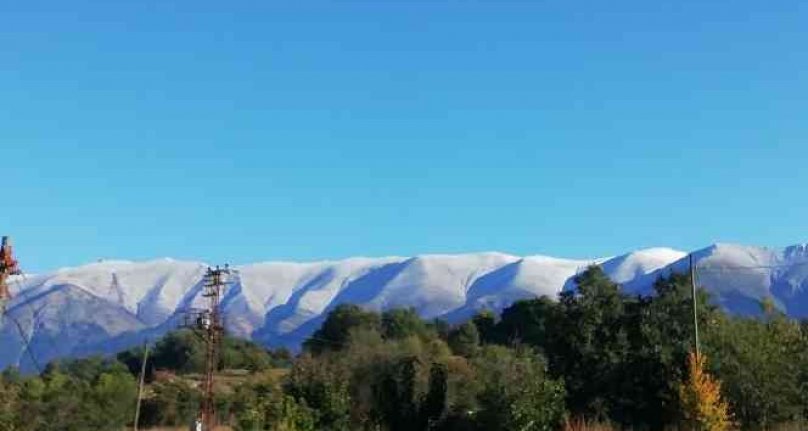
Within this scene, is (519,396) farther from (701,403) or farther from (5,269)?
(5,269)

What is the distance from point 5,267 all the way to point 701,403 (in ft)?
82.9

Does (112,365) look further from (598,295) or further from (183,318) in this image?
(598,295)

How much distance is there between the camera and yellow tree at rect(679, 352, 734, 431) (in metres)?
33.3

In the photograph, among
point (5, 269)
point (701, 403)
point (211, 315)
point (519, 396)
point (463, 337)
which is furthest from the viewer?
point (463, 337)

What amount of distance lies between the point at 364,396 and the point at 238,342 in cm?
6200

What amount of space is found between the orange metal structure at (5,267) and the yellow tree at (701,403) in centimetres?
2495

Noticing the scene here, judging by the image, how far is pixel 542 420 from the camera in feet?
122

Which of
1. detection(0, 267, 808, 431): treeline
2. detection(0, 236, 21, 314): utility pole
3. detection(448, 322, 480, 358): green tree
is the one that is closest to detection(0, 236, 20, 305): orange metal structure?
detection(0, 236, 21, 314): utility pole

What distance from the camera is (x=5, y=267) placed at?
560 inches

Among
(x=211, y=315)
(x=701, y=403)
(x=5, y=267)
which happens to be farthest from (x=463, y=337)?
(x=5, y=267)

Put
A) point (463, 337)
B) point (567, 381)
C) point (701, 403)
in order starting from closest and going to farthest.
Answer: point (701, 403)
point (567, 381)
point (463, 337)

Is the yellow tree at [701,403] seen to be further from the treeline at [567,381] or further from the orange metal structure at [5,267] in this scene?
the orange metal structure at [5,267]

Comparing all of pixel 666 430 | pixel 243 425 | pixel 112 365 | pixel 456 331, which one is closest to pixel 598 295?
pixel 666 430

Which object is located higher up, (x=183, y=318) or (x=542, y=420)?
(x=183, y=318)
